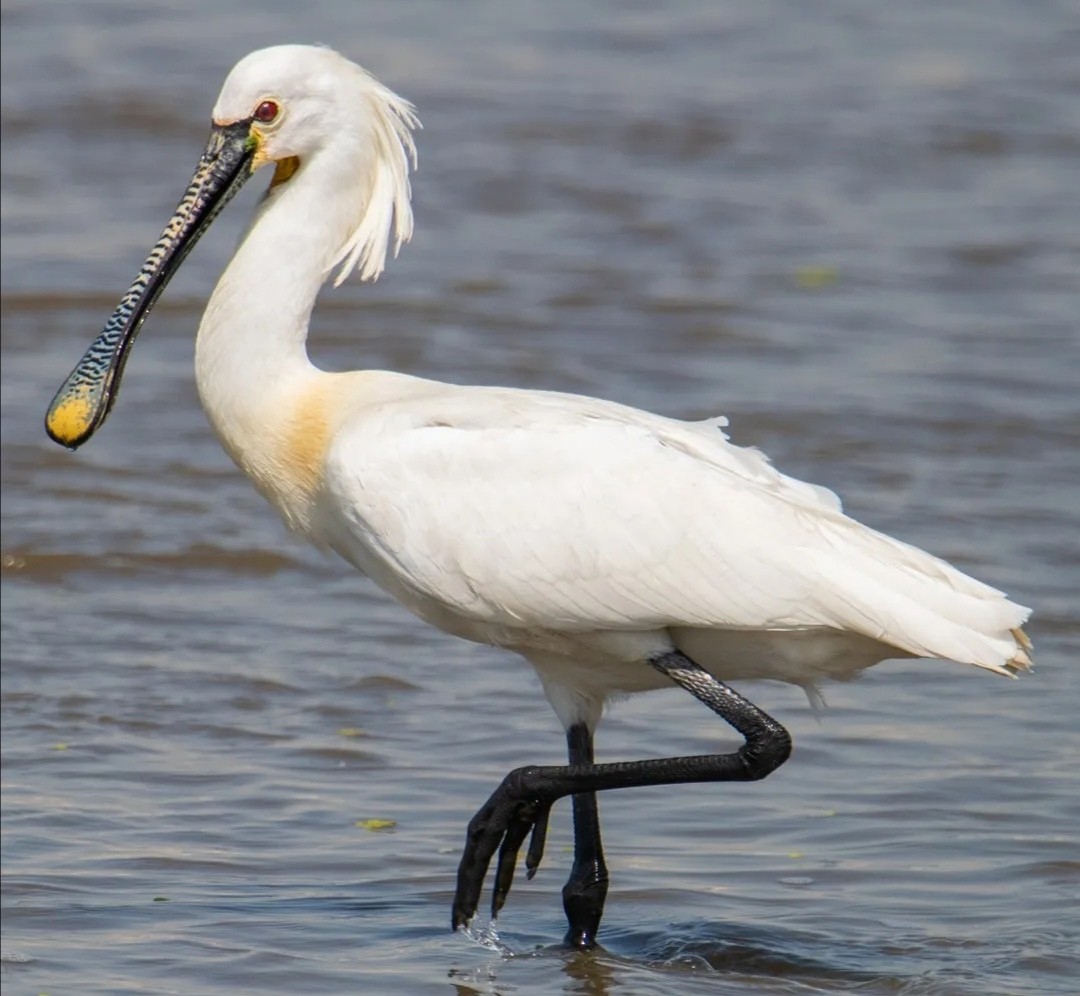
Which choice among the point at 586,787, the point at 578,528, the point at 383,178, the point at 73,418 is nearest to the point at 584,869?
the point at 586,787

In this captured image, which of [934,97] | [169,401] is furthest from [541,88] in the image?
[169,401]

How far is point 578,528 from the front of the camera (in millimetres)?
7184

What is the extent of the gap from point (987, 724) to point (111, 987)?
374 cm

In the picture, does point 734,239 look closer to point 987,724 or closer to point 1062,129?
point 1062,129

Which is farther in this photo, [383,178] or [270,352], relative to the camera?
[383,178]

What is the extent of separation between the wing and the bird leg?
0.91 ft

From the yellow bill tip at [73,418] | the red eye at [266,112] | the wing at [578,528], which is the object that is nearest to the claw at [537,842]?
the wing at [578,528]

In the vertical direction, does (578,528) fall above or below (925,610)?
above

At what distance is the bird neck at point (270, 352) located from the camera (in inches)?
295

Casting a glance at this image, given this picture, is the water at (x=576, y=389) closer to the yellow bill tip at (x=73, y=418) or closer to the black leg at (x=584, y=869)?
the black leg at (x=584, y=869)

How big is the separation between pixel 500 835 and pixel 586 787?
30 cm

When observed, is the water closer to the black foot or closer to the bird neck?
the black foot

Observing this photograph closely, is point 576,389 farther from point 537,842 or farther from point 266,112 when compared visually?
point 537,842

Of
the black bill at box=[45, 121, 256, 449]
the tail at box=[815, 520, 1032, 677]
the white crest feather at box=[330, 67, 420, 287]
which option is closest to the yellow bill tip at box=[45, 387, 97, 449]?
the black bill at box=[45, 121, 256, 449]
